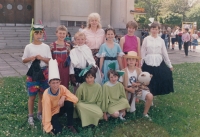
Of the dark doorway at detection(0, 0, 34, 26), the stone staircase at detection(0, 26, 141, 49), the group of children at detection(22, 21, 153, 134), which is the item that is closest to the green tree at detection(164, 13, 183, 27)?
the dark doorway at detection(0, 0, 34, 26)

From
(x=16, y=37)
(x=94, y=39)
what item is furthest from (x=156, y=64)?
(x=16, y=37)

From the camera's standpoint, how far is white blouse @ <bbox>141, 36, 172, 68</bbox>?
579 cm

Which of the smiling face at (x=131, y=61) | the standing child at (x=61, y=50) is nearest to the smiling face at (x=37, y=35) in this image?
the standing child at (x=61, y=50)

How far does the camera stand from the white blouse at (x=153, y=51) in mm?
5793

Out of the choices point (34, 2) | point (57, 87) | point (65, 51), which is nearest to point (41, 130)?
point (57, 87)

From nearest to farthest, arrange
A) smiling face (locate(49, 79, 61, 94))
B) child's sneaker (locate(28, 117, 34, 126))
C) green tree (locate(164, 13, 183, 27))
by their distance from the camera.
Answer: smiling face (locate(49, 79, 61, 94)) → child's sneaker (locate(28, 117, 34, 126)) → green tree (locate(164, 13, 183, 27))

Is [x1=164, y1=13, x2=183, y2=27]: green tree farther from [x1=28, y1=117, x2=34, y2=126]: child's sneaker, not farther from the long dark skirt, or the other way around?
[x1=28, y1=117, x2=34, y2=126]: child's sneaker

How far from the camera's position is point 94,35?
5590mm

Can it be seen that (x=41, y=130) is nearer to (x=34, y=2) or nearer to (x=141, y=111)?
(x=141, y=111)

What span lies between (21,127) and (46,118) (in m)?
0.68

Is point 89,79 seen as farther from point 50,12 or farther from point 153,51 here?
point 50,12

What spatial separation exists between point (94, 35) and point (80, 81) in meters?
1.03

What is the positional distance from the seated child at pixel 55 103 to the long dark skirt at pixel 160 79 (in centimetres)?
195

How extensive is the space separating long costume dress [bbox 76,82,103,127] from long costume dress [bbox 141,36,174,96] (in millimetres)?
1392
